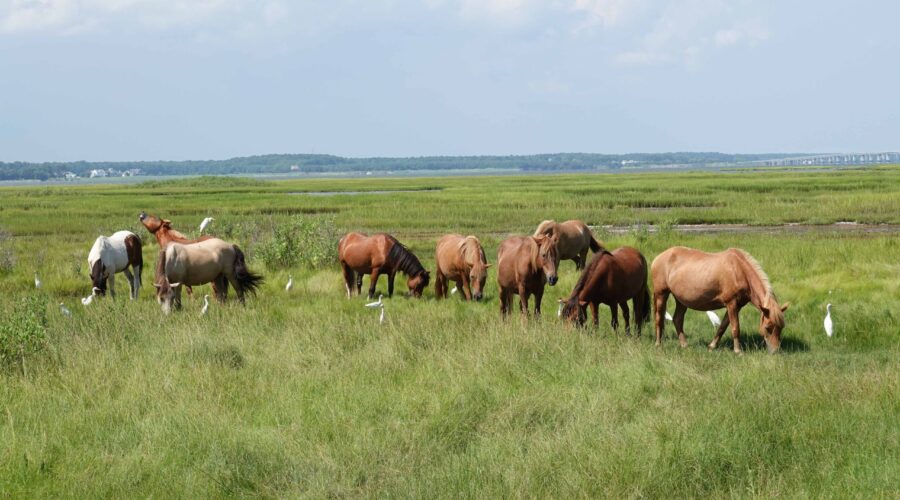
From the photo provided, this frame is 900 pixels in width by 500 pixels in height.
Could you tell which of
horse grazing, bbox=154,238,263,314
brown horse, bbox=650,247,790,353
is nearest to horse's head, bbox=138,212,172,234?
horse grazing, bbox=154,238,263,314

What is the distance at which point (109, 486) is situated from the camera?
22.7 feet

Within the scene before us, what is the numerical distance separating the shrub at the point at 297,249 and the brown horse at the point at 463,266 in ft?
14.1

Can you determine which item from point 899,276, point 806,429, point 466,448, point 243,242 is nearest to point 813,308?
point 899,276

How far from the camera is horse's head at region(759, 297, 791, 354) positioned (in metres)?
11.4

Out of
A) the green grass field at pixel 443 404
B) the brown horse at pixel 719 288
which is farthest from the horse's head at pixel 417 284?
the brown horse at pixel 719 288

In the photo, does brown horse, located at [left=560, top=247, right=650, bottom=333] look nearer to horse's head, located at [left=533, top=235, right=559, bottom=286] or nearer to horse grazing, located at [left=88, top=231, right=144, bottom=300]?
horse's head, located at [left=533, top=235, right=559, bottom=286]

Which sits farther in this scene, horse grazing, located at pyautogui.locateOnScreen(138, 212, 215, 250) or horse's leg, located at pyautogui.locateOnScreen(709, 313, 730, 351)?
horse grazing, located at pyautogui.locateOnScreen(138, 212, 215, 250)

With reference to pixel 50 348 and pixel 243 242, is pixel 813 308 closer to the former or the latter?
pixel 50 348

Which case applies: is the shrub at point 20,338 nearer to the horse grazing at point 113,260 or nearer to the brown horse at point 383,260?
the horse grazing at point 113,260

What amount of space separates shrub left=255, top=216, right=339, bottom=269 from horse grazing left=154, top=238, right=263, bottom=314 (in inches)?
168

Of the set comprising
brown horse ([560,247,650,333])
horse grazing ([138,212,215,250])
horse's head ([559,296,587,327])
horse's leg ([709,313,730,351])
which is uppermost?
horse grazing ([138,212,215,250])

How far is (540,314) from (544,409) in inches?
178

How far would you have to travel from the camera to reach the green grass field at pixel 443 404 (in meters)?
6.95

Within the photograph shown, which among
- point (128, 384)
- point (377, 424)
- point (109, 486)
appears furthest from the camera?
point (128, 384)
